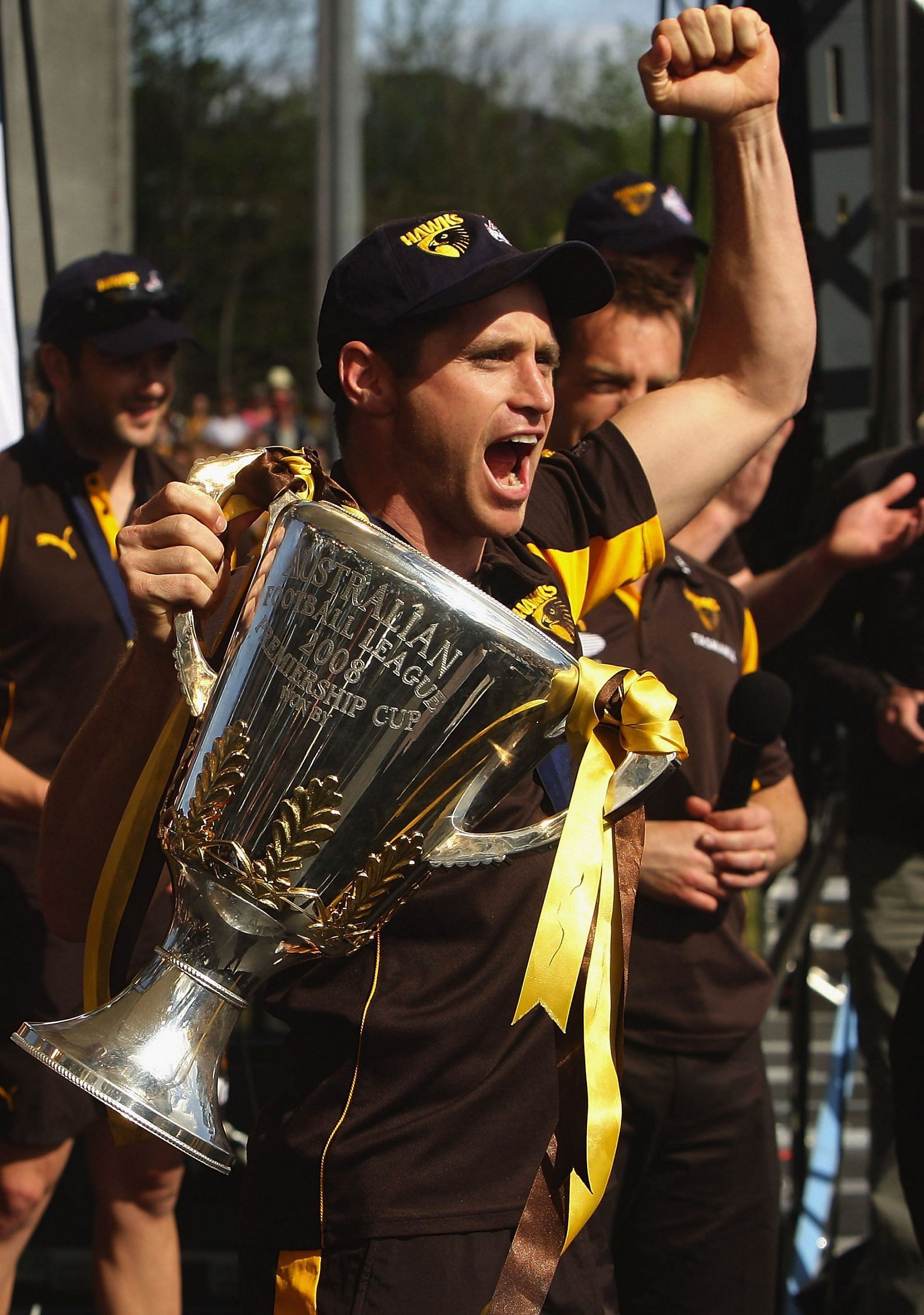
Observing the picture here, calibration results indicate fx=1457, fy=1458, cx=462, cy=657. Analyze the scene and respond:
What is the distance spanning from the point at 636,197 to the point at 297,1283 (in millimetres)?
2249

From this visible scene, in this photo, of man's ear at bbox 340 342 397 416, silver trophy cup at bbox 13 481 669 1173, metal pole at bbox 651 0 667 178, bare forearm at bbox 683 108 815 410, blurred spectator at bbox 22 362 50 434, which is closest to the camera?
silver trophy cup at bbox 13 481 669 1173

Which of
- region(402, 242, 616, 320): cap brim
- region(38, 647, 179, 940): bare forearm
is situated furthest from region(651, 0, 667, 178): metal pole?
region(38, 647, 179, 940): bare forearm

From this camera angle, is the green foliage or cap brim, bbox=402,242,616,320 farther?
the green foliage

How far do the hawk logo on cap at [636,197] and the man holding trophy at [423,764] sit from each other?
0.92 metres

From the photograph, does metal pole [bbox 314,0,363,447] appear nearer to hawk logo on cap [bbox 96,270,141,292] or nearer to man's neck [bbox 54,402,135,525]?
hawk logo on cap [bbox 96,270,141,292]

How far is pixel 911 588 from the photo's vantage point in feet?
11.5

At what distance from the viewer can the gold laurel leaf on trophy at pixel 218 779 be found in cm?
154

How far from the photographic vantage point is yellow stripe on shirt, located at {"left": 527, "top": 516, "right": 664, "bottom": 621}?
2.11m

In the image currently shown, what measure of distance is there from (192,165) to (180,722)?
31.4 metres

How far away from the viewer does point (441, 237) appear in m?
1.80

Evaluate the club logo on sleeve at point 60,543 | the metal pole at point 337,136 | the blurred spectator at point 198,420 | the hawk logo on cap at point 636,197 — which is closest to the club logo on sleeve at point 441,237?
the hawk logo on cap at point 636,197

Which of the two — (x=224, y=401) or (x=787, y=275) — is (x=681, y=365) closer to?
(x=787, y=275)

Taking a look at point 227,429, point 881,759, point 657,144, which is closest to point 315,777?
point 881,759

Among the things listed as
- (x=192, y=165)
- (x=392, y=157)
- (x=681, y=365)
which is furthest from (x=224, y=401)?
(x=681, y=365)
